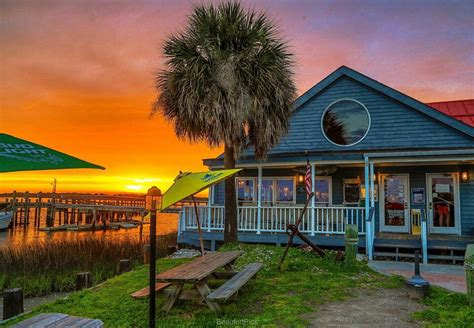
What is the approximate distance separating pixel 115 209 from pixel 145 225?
7.09 metres

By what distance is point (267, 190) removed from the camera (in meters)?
16.1

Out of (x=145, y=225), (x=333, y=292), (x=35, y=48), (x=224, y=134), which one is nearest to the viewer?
(x=333, y=292)

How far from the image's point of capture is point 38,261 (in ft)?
39.2

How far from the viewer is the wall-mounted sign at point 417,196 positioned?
542 inches

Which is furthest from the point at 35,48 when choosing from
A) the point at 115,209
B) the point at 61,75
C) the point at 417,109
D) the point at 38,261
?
the point at 115,209

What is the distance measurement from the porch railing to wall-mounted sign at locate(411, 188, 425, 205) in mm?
1939

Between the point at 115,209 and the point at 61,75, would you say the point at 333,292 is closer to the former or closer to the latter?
the point at 61,75

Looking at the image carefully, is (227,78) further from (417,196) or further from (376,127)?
(417,196)

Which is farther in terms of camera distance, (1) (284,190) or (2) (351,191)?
(1) (284,190)

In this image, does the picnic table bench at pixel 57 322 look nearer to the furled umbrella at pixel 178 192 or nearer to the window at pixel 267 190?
the furled umbrella at pixel 178 192

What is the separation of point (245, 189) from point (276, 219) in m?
3.45

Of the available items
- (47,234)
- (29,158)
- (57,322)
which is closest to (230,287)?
(57,322)

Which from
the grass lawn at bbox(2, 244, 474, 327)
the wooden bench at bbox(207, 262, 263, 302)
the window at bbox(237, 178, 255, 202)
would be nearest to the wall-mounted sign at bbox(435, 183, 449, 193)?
the grass lawn at bbox(2, 244, 474, 327)

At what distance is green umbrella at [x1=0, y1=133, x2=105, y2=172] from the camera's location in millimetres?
3109
